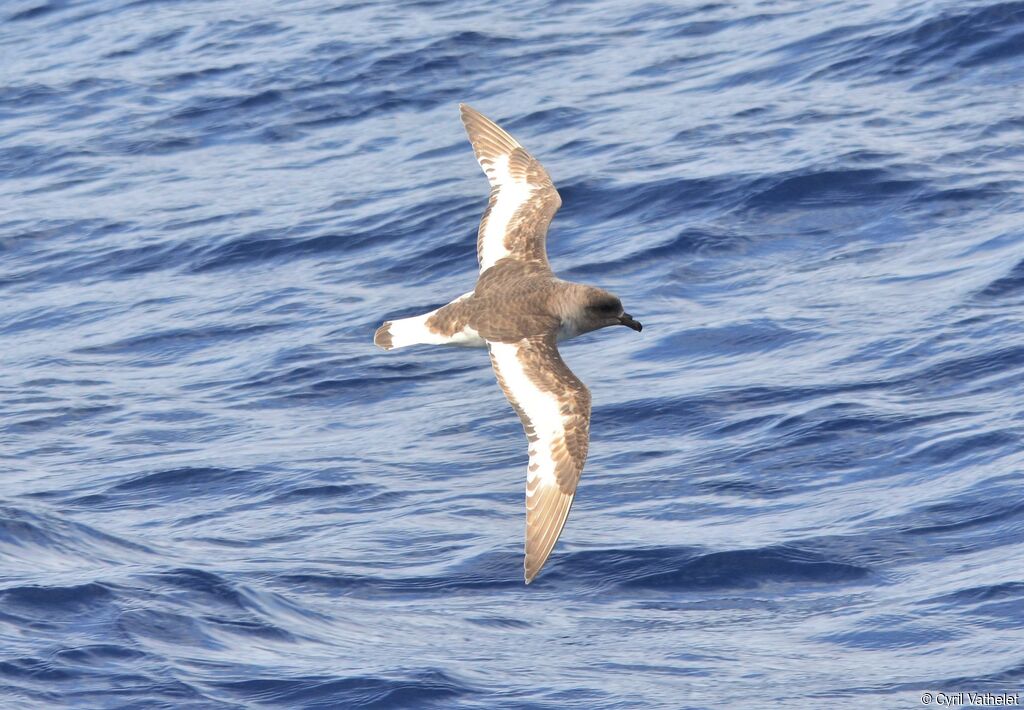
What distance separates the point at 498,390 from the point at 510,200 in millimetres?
1915

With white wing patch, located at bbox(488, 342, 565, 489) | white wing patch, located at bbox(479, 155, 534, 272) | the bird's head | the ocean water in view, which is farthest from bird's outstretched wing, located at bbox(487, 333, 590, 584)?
white wing patch, located at bbox(479, 155, 534, 272)

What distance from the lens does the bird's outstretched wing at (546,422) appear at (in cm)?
924

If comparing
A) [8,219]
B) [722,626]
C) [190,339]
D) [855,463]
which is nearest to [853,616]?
[722,626]

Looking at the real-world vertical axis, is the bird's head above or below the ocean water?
above

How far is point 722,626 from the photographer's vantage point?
1020 cm

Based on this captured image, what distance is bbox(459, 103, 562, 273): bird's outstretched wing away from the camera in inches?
452

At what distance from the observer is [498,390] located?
43.6ft

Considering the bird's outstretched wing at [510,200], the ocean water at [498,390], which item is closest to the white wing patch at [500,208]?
the bird's outstretched wing at [510,200]

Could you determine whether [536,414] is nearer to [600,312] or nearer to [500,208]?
[600,312]

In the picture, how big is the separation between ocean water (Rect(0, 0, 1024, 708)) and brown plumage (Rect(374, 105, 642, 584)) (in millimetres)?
1097

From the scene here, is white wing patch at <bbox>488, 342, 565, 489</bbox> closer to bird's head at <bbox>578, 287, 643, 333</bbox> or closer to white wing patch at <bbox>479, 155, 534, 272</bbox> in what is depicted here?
bird's head at <bbox>578, 287, 643, 333</bbox>

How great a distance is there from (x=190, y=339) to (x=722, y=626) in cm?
644

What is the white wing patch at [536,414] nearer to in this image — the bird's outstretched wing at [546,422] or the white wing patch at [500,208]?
the bird's outstretched wing at [546,422]

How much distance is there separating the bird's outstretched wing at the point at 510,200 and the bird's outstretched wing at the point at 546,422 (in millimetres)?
1450
